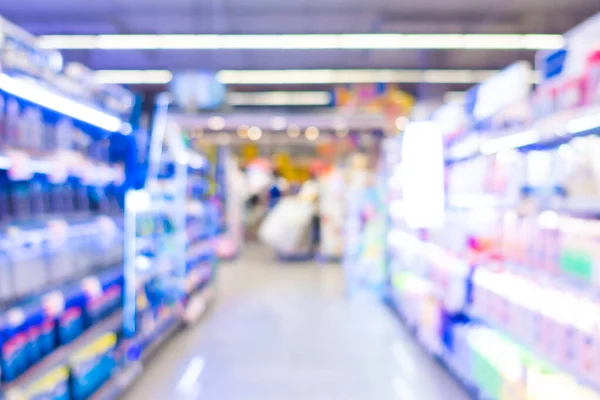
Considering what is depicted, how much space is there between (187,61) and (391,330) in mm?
7757

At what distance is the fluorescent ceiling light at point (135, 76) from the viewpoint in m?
11.8

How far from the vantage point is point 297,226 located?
12.8m

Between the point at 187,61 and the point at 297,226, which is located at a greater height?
the point at 187,61

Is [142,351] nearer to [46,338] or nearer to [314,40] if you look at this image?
[46,338]

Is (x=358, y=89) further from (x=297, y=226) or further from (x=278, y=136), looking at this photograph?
(x=278, y=136)

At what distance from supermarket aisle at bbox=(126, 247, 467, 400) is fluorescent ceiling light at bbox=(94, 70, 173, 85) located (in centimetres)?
602

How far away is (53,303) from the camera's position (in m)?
2.97

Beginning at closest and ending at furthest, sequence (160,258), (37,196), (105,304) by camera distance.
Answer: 1. (37,196)
2. (105,304)
3. (160,258)

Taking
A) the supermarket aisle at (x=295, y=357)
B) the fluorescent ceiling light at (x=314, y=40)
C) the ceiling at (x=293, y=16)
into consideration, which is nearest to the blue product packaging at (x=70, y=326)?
the supermarket aisle at (x=295, y=357)

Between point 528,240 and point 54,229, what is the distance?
268cm

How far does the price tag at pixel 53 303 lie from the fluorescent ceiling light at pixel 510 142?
2.73m

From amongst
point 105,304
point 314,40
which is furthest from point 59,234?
point 314,40

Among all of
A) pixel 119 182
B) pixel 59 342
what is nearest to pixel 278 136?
pixel 119 182

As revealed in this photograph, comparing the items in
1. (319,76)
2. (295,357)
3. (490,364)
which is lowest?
(295,357)
